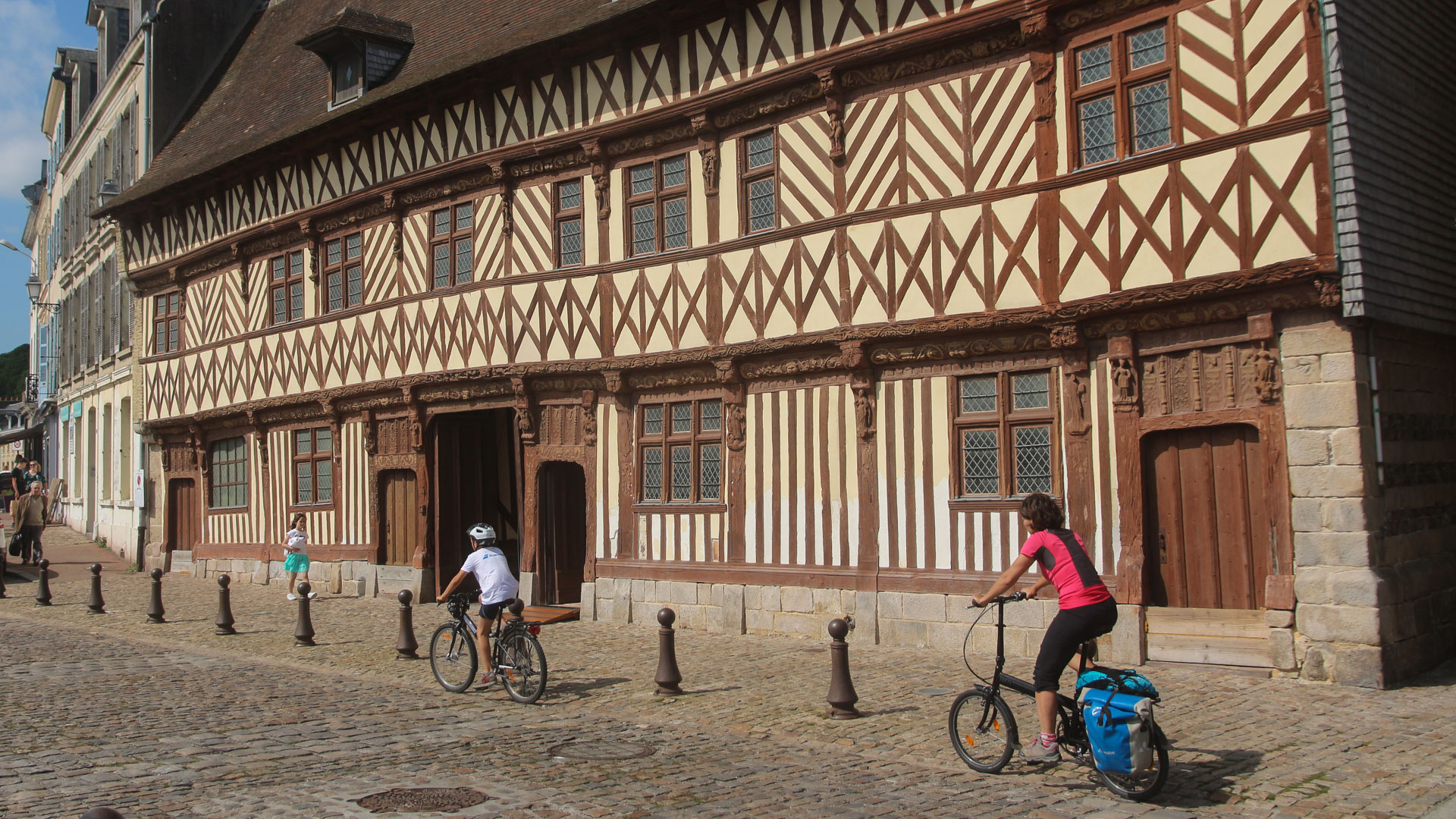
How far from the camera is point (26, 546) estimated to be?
23438mm

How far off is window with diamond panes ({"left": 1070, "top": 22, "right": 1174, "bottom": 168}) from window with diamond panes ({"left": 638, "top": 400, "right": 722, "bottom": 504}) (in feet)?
16.8

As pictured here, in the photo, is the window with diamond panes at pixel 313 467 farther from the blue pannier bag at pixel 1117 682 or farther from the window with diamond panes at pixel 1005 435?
the blue pannier bag at pixel 1117 682

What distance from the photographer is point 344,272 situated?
18.3m

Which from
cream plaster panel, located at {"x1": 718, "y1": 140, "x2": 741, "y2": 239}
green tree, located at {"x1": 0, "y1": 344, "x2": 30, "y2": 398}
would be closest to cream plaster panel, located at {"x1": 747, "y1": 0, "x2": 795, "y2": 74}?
cream plaster panel, located at {"x1": 718, "y1": 140, "x2": 741, "y2": 239}

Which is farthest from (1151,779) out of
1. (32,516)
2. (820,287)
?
(32,516)

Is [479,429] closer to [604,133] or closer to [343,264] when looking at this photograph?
[343,264]

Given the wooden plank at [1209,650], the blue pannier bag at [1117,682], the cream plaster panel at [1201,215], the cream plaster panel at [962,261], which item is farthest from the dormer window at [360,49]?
the blue pannier bag at [1117,682]

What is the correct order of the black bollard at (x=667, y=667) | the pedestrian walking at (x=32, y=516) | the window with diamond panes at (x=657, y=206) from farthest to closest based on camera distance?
the pedestrian walking at (x=32, y=516)
the window with diamond panes at (x=657, y=206)
the black bollard at (x=667, y=667)

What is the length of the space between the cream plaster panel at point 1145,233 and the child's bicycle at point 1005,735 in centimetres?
448

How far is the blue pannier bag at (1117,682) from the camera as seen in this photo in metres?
5.88

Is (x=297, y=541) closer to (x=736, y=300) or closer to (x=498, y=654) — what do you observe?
(x=736, y=300)

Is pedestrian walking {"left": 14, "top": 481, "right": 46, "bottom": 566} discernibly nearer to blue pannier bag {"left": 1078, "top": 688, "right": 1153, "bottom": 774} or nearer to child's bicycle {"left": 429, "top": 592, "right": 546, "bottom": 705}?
child's bicycle {"left": 429, "top": 592, "right": 546, "bottom": 705}

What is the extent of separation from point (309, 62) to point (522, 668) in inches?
629

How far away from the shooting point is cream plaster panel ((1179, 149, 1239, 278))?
9531mm
